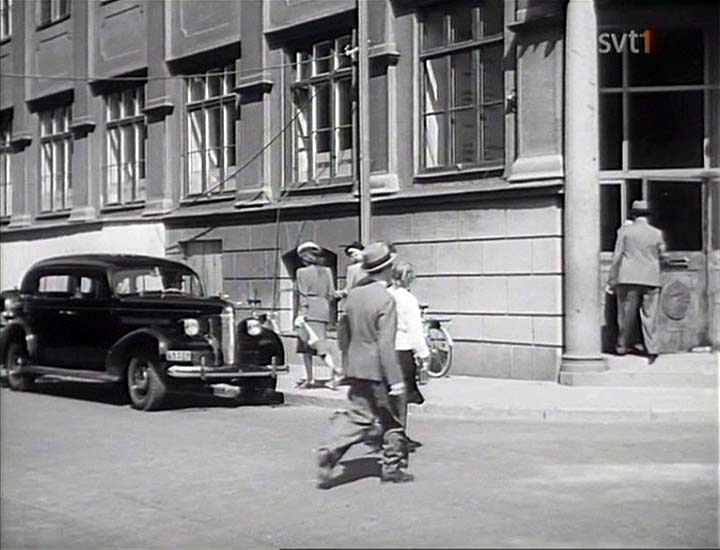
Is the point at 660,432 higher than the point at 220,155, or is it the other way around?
the point at 220,155

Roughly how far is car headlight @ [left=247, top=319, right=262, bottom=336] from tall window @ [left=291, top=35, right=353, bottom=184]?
0.30 metres

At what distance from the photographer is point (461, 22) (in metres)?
2.00

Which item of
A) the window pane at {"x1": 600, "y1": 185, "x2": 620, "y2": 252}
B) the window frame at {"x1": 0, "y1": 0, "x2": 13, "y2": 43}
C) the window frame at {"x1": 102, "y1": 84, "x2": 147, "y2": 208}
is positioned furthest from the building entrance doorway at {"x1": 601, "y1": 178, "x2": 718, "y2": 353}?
the window frame at {"x1": 0, "y1": 0, "x2": 13, "y2": 43}

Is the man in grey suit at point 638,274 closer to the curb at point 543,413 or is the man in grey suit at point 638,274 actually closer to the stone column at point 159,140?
the curb at point 543,413

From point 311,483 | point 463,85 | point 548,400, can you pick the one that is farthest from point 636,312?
point 311,483

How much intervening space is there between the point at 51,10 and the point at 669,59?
136 cm

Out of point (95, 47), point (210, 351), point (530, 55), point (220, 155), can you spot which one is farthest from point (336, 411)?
point (95, 47)

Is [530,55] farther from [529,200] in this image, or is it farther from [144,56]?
[144,56]

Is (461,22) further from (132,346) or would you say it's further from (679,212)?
(132,346)

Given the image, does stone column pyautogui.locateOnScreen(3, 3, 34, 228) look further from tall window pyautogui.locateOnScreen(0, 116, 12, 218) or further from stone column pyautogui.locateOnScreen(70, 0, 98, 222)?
stone column pyautogui.locateOnScreen(70, 0, 98, 222)

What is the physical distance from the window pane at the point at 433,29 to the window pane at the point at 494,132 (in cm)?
16

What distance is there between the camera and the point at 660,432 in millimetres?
1898

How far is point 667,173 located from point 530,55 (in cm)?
31

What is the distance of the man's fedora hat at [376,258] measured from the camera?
76.6 inches
